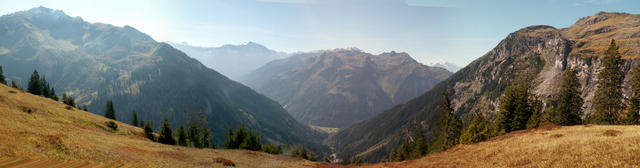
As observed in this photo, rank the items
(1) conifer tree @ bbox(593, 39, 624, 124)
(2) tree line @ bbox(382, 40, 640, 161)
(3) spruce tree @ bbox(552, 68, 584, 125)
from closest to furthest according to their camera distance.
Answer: (1) conifer tree @ bbox(593, 39, 624, 124) < (2) tree line @ bbox(382, 40, 640, 161) < (3) spruce tree @ bbox(552, 68, 584, 125)

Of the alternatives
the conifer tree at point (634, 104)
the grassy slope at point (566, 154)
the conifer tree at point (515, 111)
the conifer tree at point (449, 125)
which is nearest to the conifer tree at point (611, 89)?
the conifer tree at point (634, 104)

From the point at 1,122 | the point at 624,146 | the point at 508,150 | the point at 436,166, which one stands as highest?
the point at 1,122

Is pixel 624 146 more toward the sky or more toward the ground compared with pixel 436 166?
more toward the sky

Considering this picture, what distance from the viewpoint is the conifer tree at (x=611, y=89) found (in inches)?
2131

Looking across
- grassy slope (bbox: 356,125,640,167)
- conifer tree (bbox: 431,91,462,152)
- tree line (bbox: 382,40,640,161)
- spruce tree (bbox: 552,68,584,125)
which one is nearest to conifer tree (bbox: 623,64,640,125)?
tree line (bbox: 382,40,640,161)

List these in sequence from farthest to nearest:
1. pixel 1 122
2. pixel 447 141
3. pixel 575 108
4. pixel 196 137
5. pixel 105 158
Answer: pixel 196 137
pixel 447 141
pixel 575 108
pixel 1 122
pixel 105 158

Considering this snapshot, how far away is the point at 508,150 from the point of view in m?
29.2

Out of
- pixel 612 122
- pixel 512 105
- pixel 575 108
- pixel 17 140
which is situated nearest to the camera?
pixel 17 140

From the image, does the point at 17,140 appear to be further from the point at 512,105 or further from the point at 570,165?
the point at 512,105

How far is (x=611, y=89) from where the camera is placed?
179ft

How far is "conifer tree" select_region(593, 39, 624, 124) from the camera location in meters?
54.1

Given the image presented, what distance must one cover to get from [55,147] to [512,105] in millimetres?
82185

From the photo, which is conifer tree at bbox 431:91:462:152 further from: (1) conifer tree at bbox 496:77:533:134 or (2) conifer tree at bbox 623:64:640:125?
(2) conifer tree at bbox 623:64:640:125

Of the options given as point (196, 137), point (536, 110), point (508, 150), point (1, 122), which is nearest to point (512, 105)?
point (536, 110)
